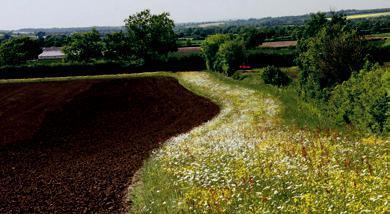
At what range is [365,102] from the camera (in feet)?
73.4

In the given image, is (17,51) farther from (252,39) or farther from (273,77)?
(273,77)

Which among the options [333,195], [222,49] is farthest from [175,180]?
[222,49]

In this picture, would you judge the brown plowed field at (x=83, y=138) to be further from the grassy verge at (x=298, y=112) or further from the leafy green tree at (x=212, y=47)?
the leafy green tree at (x=212, y=47)

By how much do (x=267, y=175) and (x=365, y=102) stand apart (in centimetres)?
1105

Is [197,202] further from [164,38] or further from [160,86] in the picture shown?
[164,38]

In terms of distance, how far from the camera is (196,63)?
86000 millimetres

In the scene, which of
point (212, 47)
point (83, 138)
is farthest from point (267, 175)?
point (212, 47)

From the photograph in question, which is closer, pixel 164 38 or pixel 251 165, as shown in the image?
pixel 251 165

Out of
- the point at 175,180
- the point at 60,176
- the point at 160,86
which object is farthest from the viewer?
the point at 160,86

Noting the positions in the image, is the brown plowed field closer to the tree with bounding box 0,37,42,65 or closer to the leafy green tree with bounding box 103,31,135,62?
the leafy green tree with bounding box 103,31,135,62

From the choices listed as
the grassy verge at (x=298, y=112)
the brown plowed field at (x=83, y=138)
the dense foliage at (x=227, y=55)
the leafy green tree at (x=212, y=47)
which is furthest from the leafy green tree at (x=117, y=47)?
the grassy verge at (x=298, y=112)

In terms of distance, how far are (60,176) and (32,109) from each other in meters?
28.7

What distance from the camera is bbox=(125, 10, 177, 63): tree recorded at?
9975 cm

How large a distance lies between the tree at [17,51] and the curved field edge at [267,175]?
10555 cm
